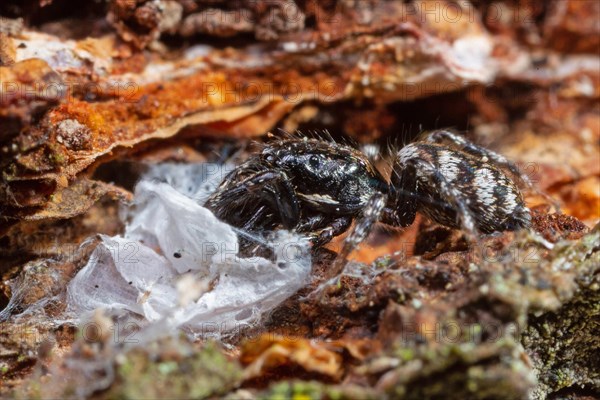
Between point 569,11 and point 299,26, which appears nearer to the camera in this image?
point 299,26

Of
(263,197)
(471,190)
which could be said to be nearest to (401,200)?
(471,190)

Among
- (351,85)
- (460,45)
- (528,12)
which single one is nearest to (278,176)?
(351,85)

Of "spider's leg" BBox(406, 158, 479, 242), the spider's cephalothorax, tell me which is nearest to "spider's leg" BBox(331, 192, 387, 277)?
the spider's cephalothorax

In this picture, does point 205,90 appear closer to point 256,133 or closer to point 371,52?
point 256,133

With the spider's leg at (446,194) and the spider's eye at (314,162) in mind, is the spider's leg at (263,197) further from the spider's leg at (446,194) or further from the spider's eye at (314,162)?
the spider's leg at (446,194)

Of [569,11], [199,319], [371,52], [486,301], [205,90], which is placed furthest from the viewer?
[569,11]

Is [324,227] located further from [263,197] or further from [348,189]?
[263,197]

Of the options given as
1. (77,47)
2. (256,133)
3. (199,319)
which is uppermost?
(77,47)
